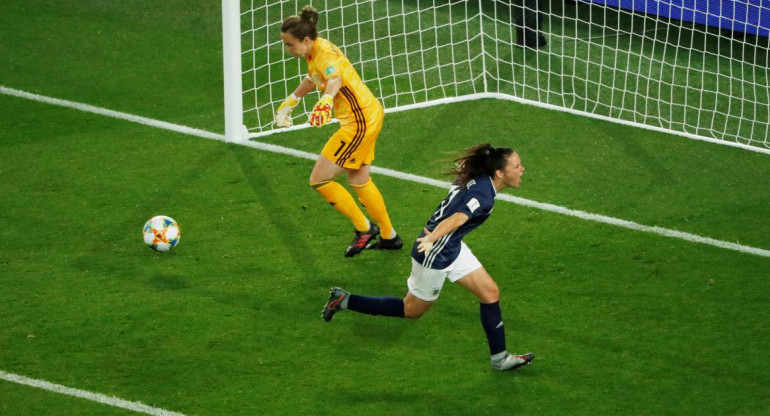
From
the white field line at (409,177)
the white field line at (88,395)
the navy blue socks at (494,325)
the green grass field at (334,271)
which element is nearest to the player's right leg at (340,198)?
the green grass field at (334,271)

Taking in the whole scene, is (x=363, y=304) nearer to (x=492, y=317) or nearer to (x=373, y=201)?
(x=492, y=317)

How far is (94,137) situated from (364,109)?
3646mm

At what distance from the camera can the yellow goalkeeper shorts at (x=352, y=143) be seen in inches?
371

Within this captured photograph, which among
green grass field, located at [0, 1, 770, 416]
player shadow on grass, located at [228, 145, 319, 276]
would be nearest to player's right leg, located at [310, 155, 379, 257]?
green grass field, located at [0, 1, 770, 416]

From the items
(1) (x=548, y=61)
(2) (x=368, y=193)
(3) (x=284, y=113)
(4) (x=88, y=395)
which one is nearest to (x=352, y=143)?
(2) (x=368, y=193)

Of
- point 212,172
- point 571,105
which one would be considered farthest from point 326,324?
point 571,105

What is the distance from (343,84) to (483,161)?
2.11 m

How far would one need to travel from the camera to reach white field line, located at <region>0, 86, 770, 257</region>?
32.6 ft

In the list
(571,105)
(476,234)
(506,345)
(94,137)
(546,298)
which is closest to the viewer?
(506,345)

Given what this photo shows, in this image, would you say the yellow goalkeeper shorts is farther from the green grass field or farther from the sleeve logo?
the sleeve logo

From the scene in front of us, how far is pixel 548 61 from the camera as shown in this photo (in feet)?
45.1

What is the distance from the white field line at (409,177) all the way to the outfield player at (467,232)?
272 cm

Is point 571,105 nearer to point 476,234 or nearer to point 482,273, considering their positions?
point 476,234

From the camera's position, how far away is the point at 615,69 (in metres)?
13.5
